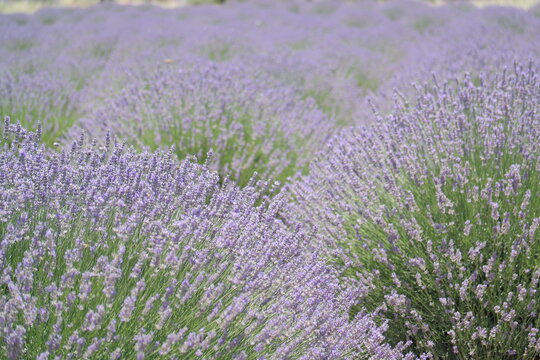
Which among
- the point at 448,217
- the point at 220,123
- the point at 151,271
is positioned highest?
the point at 448,217

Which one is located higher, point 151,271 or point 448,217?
Result: point 448,217

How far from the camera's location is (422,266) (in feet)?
6.58

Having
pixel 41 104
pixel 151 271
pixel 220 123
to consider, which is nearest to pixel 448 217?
pixel 151 271

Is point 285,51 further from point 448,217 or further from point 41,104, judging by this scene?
point 448,217

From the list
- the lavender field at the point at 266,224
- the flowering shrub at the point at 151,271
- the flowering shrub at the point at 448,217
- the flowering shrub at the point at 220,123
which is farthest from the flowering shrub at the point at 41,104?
the flowering shrub at the point at 448,217

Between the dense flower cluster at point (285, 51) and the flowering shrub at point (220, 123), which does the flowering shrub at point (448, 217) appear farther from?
the dense flower cluster at point (285, 51)

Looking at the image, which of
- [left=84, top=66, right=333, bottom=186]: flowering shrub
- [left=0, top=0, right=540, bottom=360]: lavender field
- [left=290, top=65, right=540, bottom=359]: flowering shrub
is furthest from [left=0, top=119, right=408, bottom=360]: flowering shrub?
[left=84, top=66, right=333, bottom=186]: flowering shrub

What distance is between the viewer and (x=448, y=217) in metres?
2.26

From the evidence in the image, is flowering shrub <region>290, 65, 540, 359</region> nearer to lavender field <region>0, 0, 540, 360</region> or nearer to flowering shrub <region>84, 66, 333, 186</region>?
lavender field <region>0, 0, 540, 360</region>

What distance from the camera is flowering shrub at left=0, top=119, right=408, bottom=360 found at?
4.84 feet

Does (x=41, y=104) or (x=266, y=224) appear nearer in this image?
(x=266, y=224)

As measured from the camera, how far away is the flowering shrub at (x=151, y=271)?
147cm

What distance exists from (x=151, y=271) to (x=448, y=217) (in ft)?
3.87

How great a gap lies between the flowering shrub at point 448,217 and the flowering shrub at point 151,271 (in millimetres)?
297
